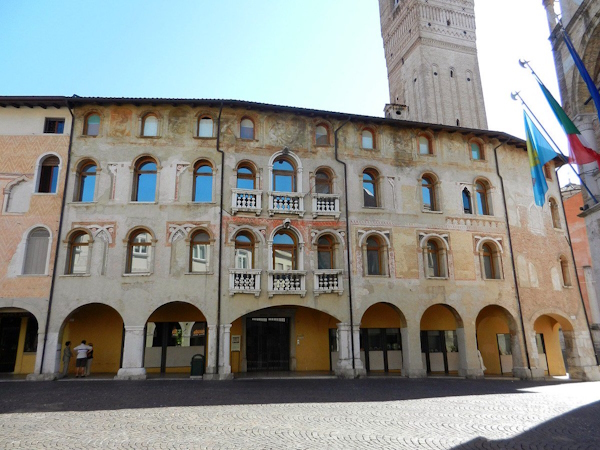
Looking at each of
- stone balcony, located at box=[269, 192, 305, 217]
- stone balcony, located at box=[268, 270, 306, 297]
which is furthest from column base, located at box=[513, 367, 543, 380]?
stone balcony, located at box=[269, 192, 305, 217]

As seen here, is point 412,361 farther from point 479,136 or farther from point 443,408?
point 479,136

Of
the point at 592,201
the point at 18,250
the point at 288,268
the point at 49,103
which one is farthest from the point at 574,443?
the point at 49,103

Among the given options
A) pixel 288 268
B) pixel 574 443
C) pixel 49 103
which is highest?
pixel 49 103

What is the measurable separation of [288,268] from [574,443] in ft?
42.1

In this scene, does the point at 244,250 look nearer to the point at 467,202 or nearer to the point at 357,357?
the point at 357,357

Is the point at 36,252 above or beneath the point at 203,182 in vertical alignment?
beneath

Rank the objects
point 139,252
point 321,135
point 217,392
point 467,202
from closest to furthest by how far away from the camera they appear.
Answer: point 217,392 → point 139,252 → point 321,135 → point 467,202

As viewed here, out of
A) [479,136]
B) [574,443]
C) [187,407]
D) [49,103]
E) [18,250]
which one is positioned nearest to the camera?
[574,443]

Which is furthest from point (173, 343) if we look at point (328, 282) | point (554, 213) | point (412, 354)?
point (554, 213)

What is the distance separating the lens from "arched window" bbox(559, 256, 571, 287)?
76.8 feet

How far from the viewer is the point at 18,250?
60.3 ft

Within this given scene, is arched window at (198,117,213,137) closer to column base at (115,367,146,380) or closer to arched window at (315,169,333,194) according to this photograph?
arched window at (315,169,333,194)

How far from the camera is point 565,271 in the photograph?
23781 millimetres

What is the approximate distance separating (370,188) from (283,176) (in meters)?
4.19
